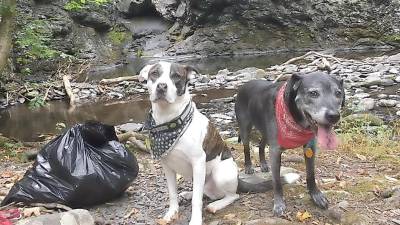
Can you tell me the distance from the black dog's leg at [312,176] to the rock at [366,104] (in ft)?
20.1

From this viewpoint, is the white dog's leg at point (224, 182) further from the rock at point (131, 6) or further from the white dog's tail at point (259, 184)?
the rock at point (131, 6)

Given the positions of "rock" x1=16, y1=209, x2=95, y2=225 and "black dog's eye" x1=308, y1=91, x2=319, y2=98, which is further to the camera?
"rock" x1=16, y1=209, x2=95, y2=225

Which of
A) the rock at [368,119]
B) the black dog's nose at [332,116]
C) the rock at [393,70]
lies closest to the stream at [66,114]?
the rock at [393,70]

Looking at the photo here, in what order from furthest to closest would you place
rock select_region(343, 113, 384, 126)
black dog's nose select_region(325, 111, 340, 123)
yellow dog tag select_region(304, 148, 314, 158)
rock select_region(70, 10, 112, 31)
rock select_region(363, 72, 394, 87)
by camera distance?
rock select_region(70, 10, 112, 31) < rock select_region(363, 72, 394, 87) < rock select_region(343, 113, 384, 126) < yellow dog tag select_region(304, 148, 314, 158) < black dog's nose select_region(325, 111, 340, 123)

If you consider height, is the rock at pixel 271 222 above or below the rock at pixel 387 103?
above

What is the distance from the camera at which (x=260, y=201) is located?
3.94 metres

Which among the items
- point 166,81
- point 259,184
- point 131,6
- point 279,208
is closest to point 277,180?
point 279,208

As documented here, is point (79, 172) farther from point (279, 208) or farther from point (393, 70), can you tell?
point (393, 70)

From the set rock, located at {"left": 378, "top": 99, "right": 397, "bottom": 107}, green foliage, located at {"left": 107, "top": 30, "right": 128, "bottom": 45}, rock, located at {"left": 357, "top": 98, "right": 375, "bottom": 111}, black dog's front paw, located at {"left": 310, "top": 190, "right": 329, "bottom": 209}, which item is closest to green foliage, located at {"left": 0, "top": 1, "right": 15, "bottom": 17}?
black dog's front paw, located at {"left": 310, "top": 190, "right": 329, "bottom": 209}

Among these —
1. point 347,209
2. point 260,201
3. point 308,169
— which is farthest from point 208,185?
point 347,209

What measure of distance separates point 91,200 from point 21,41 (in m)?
5.70

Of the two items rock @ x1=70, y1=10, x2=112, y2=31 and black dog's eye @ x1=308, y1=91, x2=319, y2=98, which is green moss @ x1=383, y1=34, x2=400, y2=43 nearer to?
rock @ x1=70, y1=10, x2=112, y2=31

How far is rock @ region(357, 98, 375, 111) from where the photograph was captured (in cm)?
953

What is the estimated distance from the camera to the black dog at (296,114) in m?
3.09
